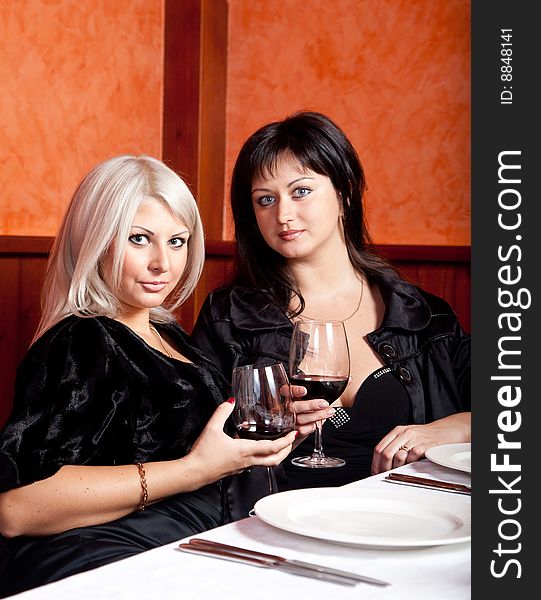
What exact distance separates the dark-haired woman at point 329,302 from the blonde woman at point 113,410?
13.8 inches

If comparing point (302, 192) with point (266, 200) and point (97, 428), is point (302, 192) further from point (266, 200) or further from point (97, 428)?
point (97, 428)

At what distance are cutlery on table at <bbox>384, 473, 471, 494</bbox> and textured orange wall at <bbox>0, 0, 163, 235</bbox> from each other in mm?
2030

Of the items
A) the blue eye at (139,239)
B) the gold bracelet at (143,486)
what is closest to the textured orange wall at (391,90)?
the blue eye at (139,239)

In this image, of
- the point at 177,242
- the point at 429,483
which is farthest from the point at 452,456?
the point at 177,242

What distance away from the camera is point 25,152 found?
10.0ft

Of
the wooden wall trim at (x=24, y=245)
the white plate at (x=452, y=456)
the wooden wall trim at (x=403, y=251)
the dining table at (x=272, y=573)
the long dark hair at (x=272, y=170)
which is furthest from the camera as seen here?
the wooden wall trim at (x=403, y=251)

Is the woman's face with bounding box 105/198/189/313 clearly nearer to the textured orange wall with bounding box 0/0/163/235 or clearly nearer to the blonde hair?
the blonde hair

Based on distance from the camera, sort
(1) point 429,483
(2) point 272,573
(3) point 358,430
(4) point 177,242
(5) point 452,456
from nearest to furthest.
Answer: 1. (2) point 272,573
2. (1) point 429,483
3. (5) point 452,456
4. (4) point 177,242
5. (3) point 358,430

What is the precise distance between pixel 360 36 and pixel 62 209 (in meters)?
1.33

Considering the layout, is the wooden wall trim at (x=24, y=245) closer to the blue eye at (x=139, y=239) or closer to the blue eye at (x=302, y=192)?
the blue eye at (x=302, y=192)

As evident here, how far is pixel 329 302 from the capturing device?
2.33 meters

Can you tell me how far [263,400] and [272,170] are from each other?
3.41ft

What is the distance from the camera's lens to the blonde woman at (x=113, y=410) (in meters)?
1.44

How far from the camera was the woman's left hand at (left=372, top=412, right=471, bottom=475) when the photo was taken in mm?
1694
